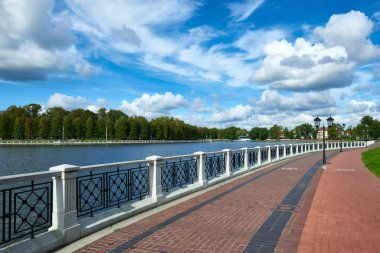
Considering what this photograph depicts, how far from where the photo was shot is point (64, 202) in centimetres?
550

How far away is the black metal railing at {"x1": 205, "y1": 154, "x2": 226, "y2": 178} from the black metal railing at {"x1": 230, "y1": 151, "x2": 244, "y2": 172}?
2.97 ft

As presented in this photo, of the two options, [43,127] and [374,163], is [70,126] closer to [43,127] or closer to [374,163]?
[43,127]

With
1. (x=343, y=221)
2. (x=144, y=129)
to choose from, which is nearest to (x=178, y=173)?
(x=343, y=221)

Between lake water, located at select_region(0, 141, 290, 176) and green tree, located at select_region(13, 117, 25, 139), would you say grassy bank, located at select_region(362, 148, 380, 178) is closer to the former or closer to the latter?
lake water, located at select_region(0, 141, 290, 176)

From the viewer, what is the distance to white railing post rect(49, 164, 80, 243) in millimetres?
5453

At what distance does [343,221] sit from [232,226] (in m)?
2.40

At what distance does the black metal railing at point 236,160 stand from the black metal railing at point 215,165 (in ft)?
2.97

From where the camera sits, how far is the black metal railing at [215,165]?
13.3m

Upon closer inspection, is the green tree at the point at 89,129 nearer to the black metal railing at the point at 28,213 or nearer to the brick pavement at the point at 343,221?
the black metal railing at the point at 28,213

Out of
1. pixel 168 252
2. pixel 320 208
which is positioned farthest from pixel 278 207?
pixel 168 252

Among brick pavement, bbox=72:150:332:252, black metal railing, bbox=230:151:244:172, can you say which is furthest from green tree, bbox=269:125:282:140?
brick pavement, bbox=72:150:332:252

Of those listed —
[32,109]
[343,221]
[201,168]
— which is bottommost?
[343,221]

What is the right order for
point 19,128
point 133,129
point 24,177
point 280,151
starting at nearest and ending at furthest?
point 24,177 → point 280,151 → point 19,128 → point 133,129

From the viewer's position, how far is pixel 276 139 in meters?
186
